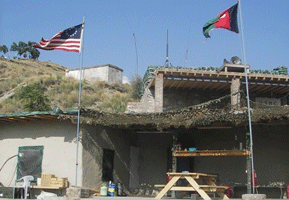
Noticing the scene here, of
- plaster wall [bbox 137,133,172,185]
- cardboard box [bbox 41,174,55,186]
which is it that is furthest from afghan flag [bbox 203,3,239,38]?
cardboard box [bbox 41,174,55,186]

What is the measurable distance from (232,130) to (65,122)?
673cm

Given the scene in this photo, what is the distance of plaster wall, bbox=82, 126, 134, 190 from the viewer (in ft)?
45.7

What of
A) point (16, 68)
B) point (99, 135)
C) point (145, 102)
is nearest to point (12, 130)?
point (99, 135)

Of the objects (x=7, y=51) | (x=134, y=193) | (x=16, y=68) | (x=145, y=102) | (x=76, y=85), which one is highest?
(x=7, y=51)

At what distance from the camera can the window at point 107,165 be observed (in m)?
14.7

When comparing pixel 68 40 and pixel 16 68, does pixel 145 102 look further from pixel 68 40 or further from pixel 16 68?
pixel 16 68

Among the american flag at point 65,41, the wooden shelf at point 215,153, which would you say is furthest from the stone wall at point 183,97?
the american flag at point 65,41

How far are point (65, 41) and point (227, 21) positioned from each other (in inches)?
227

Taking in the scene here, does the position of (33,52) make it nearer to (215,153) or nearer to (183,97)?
(183,97)

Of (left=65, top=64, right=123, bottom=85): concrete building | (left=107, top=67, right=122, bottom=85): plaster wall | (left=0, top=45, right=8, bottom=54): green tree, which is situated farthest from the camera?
(left=0, top=45, right=8, bottom=54): green tree

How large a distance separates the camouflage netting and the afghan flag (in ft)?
8.71

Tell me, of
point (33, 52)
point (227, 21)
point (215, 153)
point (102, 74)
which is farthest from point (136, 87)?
point (33, 52)

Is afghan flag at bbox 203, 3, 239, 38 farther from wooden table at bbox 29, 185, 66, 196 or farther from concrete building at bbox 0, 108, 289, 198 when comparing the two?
wooden table at bbox 29, 185, 66, 196

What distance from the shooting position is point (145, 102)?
70.4 feet
